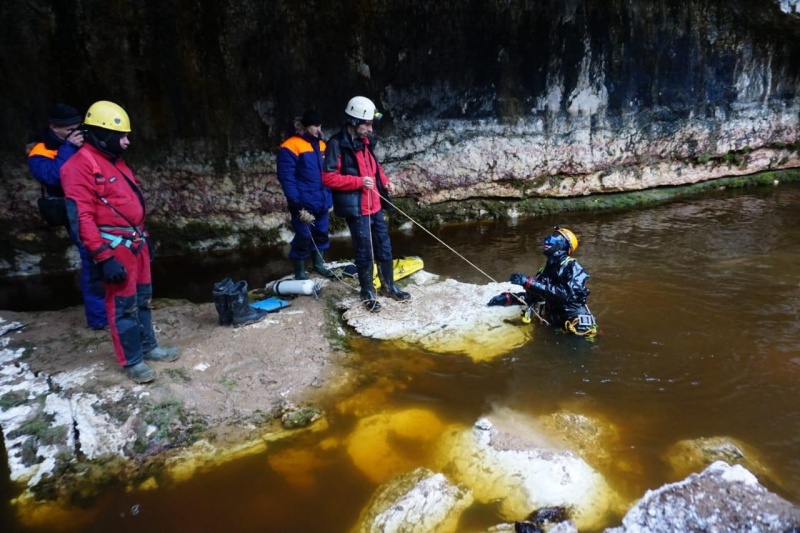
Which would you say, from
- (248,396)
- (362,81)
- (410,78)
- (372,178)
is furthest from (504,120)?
(248,396)

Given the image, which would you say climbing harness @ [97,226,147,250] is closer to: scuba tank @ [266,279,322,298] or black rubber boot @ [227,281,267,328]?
black rubber boot @ [227,281,267,328]

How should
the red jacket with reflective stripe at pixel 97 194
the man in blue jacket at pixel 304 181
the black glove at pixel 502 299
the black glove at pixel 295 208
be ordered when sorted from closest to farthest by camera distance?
the red jacket with reflective stripe at pixel 97 194, the black glove at pixel 502 299, the man in blue jacket at pixel 304 181, the black glove at pixel 295 208

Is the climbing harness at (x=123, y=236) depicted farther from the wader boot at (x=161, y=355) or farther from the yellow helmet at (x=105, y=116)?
the wader boot at (x=161, y=355)

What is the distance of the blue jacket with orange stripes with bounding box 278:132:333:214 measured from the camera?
18.0 ft

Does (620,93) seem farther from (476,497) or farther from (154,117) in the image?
(476,497)

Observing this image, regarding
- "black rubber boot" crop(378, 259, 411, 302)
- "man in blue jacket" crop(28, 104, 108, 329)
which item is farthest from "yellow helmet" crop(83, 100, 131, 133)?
"black rubber boot" crop(378, 259, 411, 302)

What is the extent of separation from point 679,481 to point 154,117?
8260 mm

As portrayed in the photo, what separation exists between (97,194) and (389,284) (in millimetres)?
3021

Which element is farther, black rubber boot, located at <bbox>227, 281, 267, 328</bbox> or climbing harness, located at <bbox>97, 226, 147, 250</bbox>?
black rubber boot, located at <bbox>227, 281, 267, 328</bbox>

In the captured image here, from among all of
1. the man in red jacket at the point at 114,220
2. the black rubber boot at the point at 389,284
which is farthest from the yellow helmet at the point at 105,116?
the black rubber boot at the point at 389,284

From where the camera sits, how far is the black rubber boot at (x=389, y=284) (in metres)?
5.58

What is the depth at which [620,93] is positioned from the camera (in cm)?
991

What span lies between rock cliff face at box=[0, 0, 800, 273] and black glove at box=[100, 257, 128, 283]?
16.5 ft

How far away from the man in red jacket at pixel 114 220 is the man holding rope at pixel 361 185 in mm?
1812
